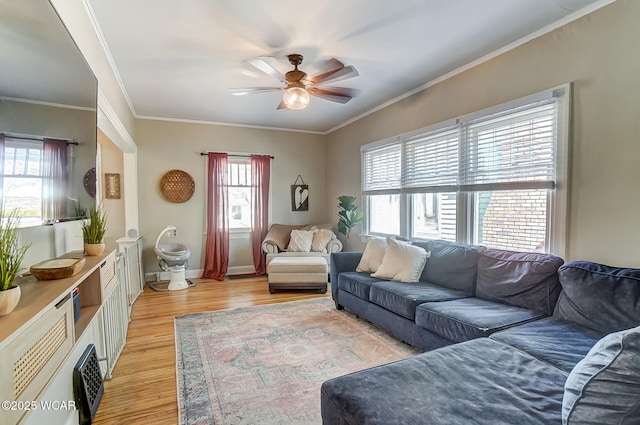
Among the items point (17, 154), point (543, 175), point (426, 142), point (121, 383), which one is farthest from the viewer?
point (426, 142)

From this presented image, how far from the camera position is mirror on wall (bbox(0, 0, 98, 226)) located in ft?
3.71

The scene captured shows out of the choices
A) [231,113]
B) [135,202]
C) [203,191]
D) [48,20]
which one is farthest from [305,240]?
[48,20]

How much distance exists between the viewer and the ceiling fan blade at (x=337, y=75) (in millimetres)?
2678

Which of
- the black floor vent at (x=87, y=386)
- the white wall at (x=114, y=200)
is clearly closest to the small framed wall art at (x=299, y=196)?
the white wall at (x=114, y=200)

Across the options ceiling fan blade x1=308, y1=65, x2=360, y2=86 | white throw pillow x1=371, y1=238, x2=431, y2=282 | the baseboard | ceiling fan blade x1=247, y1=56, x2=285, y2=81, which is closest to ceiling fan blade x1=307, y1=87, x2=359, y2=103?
ceiling fan blade x1=308, y1=65, x2=360, y2=86

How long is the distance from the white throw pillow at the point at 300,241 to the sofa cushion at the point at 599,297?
3620 mm

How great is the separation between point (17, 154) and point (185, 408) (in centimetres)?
165

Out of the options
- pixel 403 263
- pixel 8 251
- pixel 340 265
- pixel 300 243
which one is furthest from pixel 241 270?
pixel 8 251

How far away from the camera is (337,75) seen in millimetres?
2793

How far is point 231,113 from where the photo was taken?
4934 mm

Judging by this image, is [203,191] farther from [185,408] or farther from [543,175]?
[543,175]

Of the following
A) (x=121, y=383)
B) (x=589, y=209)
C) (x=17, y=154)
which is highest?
(x=17, y=154)

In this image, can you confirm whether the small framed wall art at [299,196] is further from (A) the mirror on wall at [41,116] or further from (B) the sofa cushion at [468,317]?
(A) the mirror on wall at [41,116]

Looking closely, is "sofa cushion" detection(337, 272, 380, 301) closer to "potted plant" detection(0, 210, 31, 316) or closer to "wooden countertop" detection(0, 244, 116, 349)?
"wooden countertop" detection(0, 244, 116, 349)
